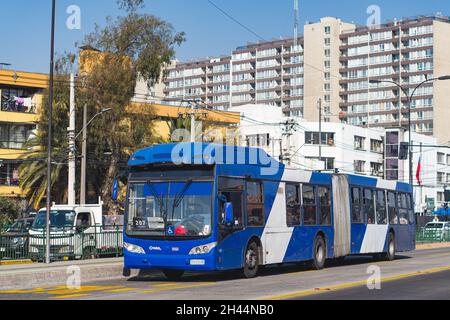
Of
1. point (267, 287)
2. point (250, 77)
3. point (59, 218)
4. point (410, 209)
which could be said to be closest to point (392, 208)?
point (410, 209)

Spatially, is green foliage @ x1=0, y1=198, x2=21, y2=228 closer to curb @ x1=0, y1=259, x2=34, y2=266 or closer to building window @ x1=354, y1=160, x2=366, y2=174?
curb @ x1=0, y1=259, x2=34, y2=266

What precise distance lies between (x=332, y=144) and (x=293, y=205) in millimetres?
73870

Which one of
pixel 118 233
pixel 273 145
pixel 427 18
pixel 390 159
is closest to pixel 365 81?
pixel 427 18

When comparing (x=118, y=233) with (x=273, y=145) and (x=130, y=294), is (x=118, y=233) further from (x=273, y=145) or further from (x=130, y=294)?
(x=273, y=145)

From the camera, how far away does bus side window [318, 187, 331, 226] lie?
2586 centimetres

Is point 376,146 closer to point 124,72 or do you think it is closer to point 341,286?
point 124,72

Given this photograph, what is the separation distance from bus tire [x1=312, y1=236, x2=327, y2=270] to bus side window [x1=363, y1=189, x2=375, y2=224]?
3926 millimetres

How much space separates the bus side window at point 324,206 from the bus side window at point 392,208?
573 centimetres

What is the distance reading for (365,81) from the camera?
15738 centimetres

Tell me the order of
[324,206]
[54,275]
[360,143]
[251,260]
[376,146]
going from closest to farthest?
1. [54,275]
2. [251,260]
3. [324,206]
4. [360,143]
5. [376,146]

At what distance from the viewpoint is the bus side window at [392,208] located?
31.5 m

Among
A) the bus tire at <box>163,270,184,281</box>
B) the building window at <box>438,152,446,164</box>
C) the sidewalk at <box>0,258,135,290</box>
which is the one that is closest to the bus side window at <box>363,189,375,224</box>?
the bus tire at <box>163,270,184,281</box>

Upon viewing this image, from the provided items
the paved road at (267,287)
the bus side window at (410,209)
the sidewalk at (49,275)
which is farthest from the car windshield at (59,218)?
the bus side window at (410,209)

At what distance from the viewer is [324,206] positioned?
26094mm
